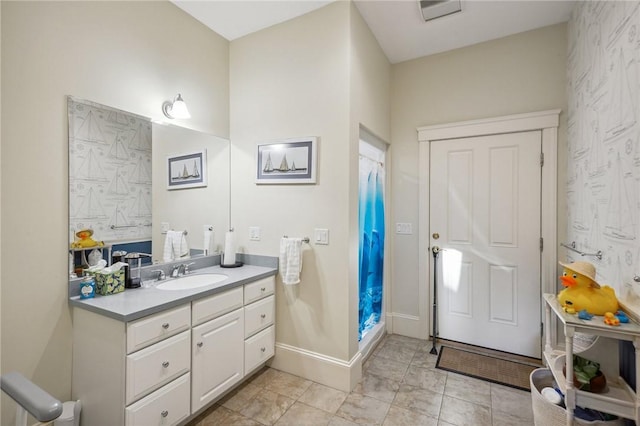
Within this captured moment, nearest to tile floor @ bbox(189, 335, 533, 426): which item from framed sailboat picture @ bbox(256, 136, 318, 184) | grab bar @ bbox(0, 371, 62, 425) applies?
grab bar @ bbox(0, 371, 62, 425)

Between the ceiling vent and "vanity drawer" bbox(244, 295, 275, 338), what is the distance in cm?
255

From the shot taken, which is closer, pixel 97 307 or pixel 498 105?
pixel 97 307

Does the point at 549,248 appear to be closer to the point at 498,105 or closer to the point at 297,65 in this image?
the point at 498,105

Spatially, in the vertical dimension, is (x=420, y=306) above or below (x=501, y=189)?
below

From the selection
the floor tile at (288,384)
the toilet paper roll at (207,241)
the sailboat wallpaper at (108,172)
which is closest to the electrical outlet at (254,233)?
the toilet paper roll at (207,241)

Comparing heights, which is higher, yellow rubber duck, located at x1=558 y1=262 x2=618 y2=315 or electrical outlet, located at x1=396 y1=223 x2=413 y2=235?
electrical outlet, located at x1=396 y1=223 x2=413 y2=235

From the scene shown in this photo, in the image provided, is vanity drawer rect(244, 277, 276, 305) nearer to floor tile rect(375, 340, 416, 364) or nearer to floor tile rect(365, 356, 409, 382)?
floor tile rect(365, 356, 409, 382)

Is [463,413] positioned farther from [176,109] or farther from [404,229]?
[176,109]

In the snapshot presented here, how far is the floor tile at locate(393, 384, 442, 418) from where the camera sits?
1.99 metres

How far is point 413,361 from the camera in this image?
2611 mm

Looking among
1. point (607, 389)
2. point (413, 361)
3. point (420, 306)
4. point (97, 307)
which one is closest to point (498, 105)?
point (420, 306)

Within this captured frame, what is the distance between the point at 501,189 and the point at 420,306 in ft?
4.52

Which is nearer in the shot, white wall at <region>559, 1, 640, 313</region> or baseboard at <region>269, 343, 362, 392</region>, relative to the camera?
white wall at <region>559, 1, 640, 313</region>

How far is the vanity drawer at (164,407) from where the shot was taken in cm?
148
